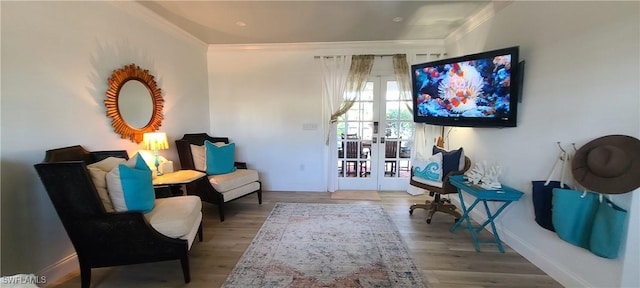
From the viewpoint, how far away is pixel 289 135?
4.39 meters

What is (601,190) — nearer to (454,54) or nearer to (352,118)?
(454,54)

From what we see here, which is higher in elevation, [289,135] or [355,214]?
[289,135]

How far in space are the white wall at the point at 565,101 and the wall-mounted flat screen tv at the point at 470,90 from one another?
5.7 inches

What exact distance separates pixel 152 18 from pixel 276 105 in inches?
79.0

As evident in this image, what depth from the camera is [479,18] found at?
9.81 ft

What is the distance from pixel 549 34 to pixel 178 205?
3.43 m

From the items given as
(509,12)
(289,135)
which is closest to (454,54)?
(509,12)

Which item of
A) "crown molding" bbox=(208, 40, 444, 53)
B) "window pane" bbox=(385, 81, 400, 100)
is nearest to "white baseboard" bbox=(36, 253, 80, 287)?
"crown molding" bbox=(208, 40, 444, 53)

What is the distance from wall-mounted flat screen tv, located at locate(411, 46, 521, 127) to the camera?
2.39m

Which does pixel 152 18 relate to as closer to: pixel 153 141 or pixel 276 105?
pixel 153 141

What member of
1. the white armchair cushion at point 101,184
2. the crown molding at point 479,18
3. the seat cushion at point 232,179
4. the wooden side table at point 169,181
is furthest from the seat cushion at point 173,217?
the crown molding at point 479,18

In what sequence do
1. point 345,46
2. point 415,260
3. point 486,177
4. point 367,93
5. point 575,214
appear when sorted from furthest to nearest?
point 367,93 < point 345,46 < point 486,177 < point 415,260 < point 575,214

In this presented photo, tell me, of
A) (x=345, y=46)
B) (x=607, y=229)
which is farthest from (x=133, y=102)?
(x=607, y=229)

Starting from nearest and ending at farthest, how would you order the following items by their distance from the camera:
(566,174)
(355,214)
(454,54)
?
1. (566,174)
2. (355,214)
3. (454,54)
